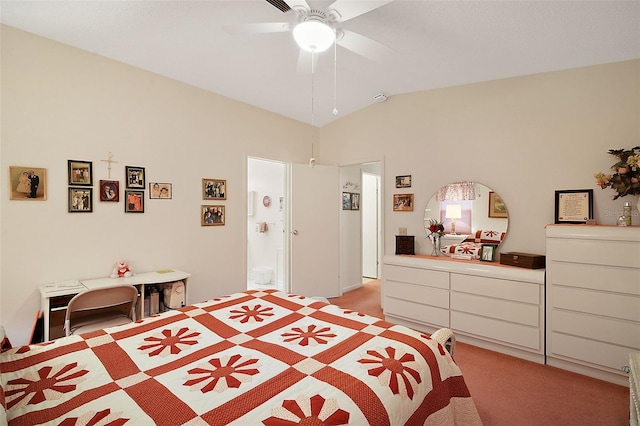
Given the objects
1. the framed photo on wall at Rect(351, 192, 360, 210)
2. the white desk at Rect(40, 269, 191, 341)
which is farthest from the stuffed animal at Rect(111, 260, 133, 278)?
the framed photo on wall at Rect(351, 192, 360, 210)

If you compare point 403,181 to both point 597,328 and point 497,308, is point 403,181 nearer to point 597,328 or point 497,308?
point 497,308

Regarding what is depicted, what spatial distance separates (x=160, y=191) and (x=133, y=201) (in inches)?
11.0

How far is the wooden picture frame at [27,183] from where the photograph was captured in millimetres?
2436

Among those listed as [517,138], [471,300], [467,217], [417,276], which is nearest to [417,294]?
[417,276]

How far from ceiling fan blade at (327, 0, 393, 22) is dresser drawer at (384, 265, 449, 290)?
8.35 ft

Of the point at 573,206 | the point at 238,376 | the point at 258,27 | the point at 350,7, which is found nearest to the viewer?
the point at 238,376

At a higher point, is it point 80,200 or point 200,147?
point 200,147

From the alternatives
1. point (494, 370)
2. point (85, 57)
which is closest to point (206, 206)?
point (85, 57)

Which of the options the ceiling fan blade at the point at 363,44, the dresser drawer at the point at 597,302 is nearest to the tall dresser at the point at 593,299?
the dresser drawer at the point at 597,302

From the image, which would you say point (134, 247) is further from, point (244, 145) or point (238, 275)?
point (244, 145)

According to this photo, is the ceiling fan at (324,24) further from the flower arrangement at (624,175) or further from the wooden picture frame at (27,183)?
the flower arrangement at (624,175)

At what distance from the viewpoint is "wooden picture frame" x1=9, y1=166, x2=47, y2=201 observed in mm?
2436

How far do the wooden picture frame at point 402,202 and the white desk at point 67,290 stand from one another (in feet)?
8.70

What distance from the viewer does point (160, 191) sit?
327 cm
